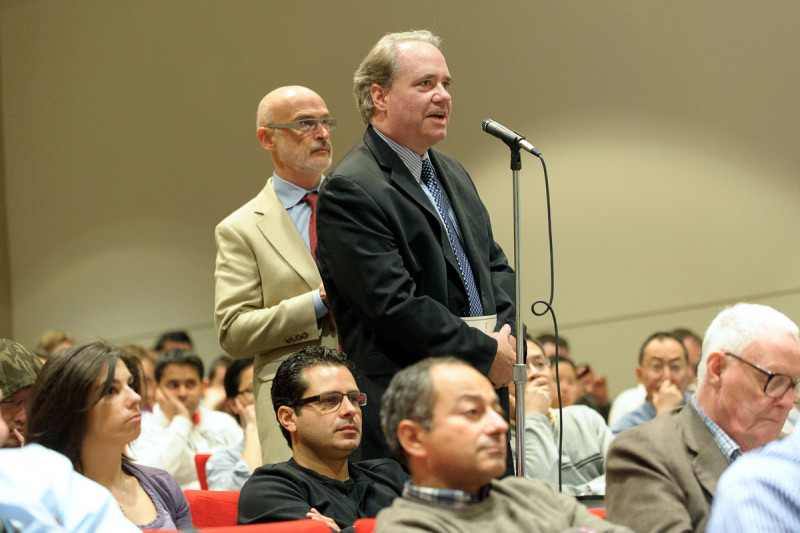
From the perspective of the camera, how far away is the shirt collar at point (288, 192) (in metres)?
3.05

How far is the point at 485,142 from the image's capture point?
Result: 587 centimetres

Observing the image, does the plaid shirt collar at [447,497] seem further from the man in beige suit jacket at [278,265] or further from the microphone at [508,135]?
the man in beige suit jacket at [278,265]

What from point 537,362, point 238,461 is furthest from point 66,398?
point 537,362

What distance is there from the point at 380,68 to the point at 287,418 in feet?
3.09

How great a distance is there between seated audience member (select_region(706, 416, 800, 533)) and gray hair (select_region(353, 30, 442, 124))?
1.39 meters

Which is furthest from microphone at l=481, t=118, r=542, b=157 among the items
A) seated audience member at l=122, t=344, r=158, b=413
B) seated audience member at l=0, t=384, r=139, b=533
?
seated audience member at l=122, t=344, r=158, b=413

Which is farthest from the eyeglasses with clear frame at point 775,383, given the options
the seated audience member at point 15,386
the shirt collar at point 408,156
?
the seated audience member at point 15,386

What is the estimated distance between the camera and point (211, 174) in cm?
677

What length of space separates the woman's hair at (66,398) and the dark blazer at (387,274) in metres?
0.59

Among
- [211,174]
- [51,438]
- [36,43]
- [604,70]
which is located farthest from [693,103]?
[36,43]

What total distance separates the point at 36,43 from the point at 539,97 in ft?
12.6

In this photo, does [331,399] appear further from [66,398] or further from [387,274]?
[66,398]

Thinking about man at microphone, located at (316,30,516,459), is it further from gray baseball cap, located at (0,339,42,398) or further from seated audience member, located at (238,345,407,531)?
gray baseball cap, located at (0,339,42,398)

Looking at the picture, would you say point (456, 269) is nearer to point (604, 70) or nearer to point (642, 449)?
point (642, 449)
